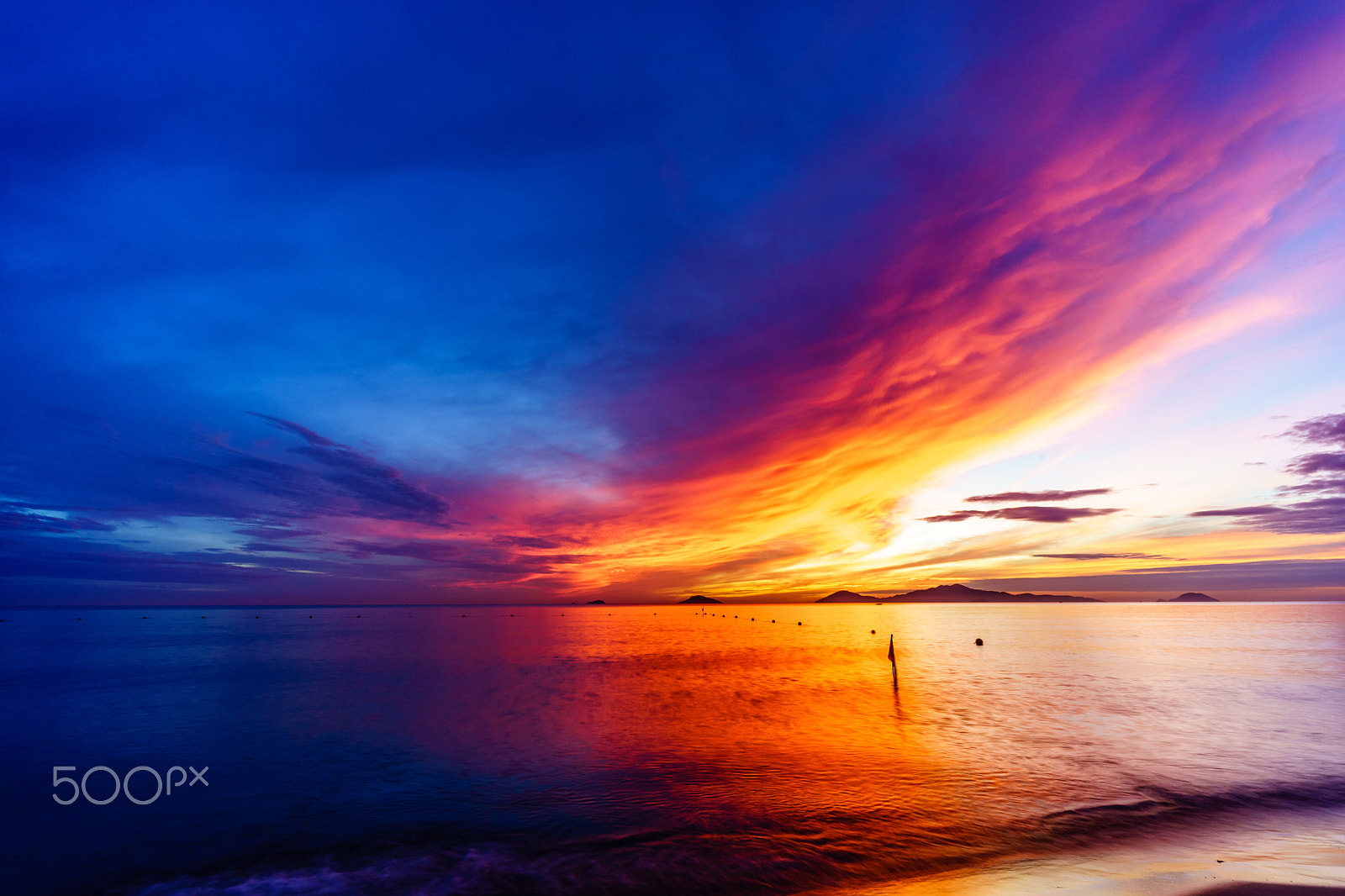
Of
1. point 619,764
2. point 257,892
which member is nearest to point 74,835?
point 257,892

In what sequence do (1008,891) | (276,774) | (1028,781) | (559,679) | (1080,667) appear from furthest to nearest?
(1080,667), (559,679), (276,774), (1028,781), (1008,891)

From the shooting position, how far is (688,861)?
15367 mm

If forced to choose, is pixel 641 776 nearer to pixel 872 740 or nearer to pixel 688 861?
pixel 688 861

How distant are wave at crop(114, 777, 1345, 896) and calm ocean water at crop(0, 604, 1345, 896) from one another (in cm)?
9

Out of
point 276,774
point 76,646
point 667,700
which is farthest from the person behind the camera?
point 76,646

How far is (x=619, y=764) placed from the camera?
24.7m

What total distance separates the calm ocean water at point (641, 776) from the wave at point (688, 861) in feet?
0.29

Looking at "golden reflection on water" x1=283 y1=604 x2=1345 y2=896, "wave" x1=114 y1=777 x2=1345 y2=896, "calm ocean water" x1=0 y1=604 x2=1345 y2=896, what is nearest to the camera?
"wave" x1=114 y1=777 x2=1345 y2=896

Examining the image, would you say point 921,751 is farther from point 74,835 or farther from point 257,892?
point 74,835

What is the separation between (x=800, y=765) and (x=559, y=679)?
A: 30.2 meters

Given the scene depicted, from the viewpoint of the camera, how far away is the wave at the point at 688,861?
1415 centimetres

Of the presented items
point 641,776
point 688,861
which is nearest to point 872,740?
point 641,776

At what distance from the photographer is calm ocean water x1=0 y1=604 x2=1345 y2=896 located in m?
15.3

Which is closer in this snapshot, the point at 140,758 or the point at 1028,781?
the point at 1028,781
